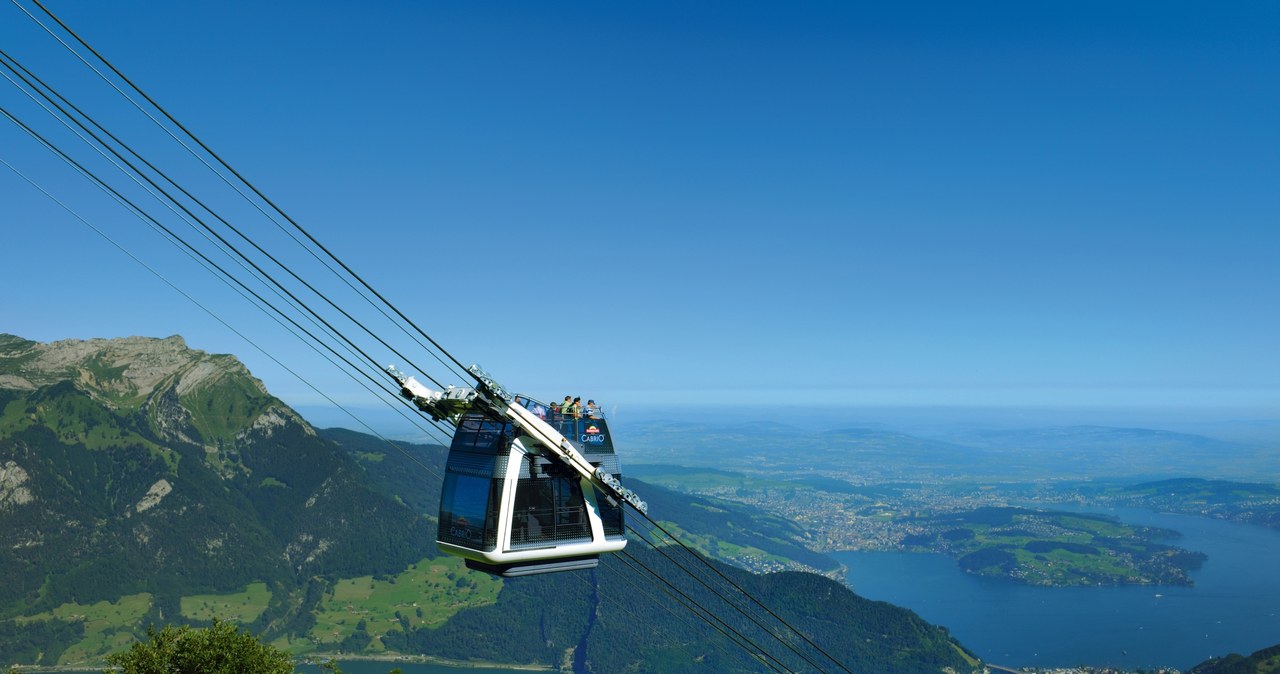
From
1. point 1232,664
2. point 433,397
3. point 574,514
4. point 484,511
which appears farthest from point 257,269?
point 1232,664

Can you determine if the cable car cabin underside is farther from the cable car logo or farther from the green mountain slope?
the green mountain slope

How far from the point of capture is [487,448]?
22438 millimetres

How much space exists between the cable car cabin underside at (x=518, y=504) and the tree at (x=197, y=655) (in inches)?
521

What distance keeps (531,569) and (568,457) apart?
133 inches

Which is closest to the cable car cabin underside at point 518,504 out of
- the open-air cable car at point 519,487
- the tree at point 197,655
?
the open-air cable car at point 519,487

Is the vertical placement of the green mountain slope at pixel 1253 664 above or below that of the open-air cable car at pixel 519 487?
below

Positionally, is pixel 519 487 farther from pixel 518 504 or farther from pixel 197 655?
pixel 197 655

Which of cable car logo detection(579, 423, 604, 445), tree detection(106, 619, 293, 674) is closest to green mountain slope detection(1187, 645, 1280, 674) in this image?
cable car logo detection(579, 423, 604, 445)

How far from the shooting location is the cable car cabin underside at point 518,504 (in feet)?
72.5

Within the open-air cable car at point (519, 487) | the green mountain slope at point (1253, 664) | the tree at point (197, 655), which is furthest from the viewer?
the green mountain slope at point (1253, 664)

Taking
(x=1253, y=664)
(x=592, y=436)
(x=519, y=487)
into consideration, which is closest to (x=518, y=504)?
(x=519, y=487)

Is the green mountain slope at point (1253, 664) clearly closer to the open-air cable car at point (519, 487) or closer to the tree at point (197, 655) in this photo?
the open-air cable car at point (519, 487)

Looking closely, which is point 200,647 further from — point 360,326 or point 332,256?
point 332,256

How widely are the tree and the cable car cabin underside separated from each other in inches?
521
